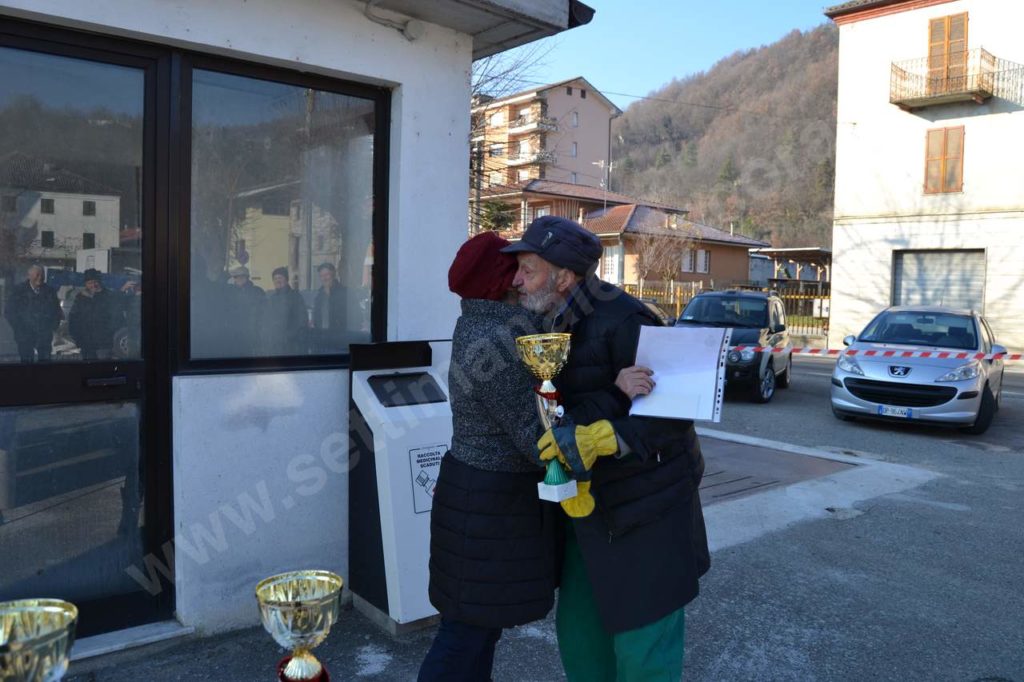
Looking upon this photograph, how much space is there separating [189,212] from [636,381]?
8.14 feet

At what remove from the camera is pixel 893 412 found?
31.7 feet

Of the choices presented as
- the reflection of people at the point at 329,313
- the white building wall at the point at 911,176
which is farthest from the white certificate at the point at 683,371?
the white building wall at the point at 911,176

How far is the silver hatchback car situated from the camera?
941 cm

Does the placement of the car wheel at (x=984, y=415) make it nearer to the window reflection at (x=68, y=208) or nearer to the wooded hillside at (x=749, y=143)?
the window reflection at (x=68, y=208)

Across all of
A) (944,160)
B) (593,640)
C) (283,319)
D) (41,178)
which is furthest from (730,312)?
(944,160)

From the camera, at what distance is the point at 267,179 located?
13.3ft

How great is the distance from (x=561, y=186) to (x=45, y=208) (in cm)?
4702

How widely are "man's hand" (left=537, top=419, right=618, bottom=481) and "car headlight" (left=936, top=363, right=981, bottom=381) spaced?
8.75 m

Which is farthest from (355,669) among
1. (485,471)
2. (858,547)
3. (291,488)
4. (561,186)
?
(561,186)

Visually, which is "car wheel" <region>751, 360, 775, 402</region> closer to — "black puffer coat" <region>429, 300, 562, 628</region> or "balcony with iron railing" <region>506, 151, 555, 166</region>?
"balcony with iron railing" <region>506, 151, 555, 166</region>

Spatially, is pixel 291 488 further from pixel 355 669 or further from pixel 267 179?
pixel 267 179

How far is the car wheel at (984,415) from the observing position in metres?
9.55

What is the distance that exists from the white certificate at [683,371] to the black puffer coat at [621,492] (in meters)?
0.10

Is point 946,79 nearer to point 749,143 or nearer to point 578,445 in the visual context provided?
point 578,445
